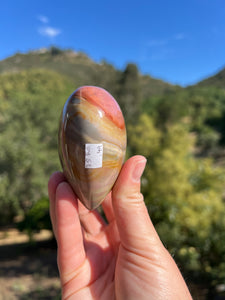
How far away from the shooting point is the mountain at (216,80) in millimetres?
46344

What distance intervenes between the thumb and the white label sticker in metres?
0.22

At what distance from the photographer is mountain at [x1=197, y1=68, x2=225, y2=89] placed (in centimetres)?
4634

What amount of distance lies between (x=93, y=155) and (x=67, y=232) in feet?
2.04

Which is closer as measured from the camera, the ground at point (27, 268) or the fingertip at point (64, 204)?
the fingertip at point (64, 204)

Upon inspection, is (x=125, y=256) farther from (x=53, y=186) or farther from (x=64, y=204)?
(x=53, y=186)

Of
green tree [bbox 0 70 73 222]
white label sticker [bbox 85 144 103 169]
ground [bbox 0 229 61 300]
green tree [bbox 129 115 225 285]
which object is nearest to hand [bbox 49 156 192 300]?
white label sticker [bbox 85 144 103 169]

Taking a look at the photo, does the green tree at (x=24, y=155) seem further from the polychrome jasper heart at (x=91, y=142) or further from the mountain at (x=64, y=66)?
the mountain at (x=64, y=66)

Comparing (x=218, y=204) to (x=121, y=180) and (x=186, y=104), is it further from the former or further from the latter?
(x=186, y=104)

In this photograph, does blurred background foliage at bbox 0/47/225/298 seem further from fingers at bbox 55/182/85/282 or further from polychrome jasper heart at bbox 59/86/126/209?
polychrome jasper heart at bbox 59/86/126/209

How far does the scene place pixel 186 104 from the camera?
37.0 metres

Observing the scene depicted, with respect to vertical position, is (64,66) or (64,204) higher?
(64,66)

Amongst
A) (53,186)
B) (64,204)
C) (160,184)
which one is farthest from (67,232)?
(160,184)

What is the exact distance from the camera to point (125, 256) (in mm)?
1632

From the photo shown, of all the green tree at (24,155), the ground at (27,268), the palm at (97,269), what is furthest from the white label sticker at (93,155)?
the green tree at (24,155)
